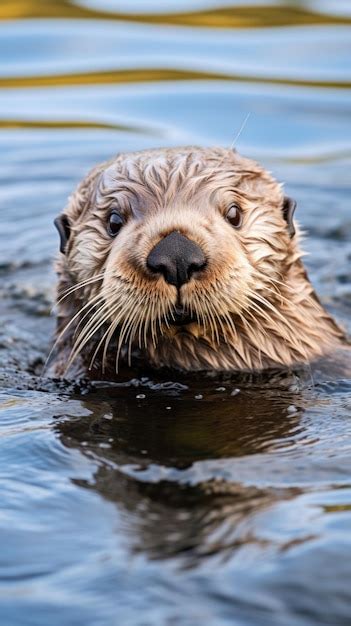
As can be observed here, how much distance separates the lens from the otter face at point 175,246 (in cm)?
434

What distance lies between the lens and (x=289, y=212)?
5227 mm

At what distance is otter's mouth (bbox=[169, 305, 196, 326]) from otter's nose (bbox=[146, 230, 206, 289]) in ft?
0.40

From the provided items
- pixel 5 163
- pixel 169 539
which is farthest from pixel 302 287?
pixel 5 163

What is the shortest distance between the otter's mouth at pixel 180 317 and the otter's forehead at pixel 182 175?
0.48 m

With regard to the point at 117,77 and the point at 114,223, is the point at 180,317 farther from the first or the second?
the point at 117,77

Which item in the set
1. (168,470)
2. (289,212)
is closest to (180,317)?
(168,470)

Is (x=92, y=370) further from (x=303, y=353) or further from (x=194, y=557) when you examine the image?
(x=194, y=557)

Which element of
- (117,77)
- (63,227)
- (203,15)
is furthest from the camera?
(203,15)

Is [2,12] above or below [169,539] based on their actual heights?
above

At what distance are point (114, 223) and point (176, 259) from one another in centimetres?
77

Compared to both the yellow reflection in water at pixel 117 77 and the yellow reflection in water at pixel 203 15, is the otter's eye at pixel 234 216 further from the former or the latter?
the yellow reflection in water at pixel 203 15

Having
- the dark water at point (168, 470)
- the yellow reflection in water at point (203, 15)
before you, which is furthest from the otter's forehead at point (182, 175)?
the yellow reflection in water at point (203, 15)

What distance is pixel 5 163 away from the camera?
9.56 m

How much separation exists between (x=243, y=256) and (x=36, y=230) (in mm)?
3879
